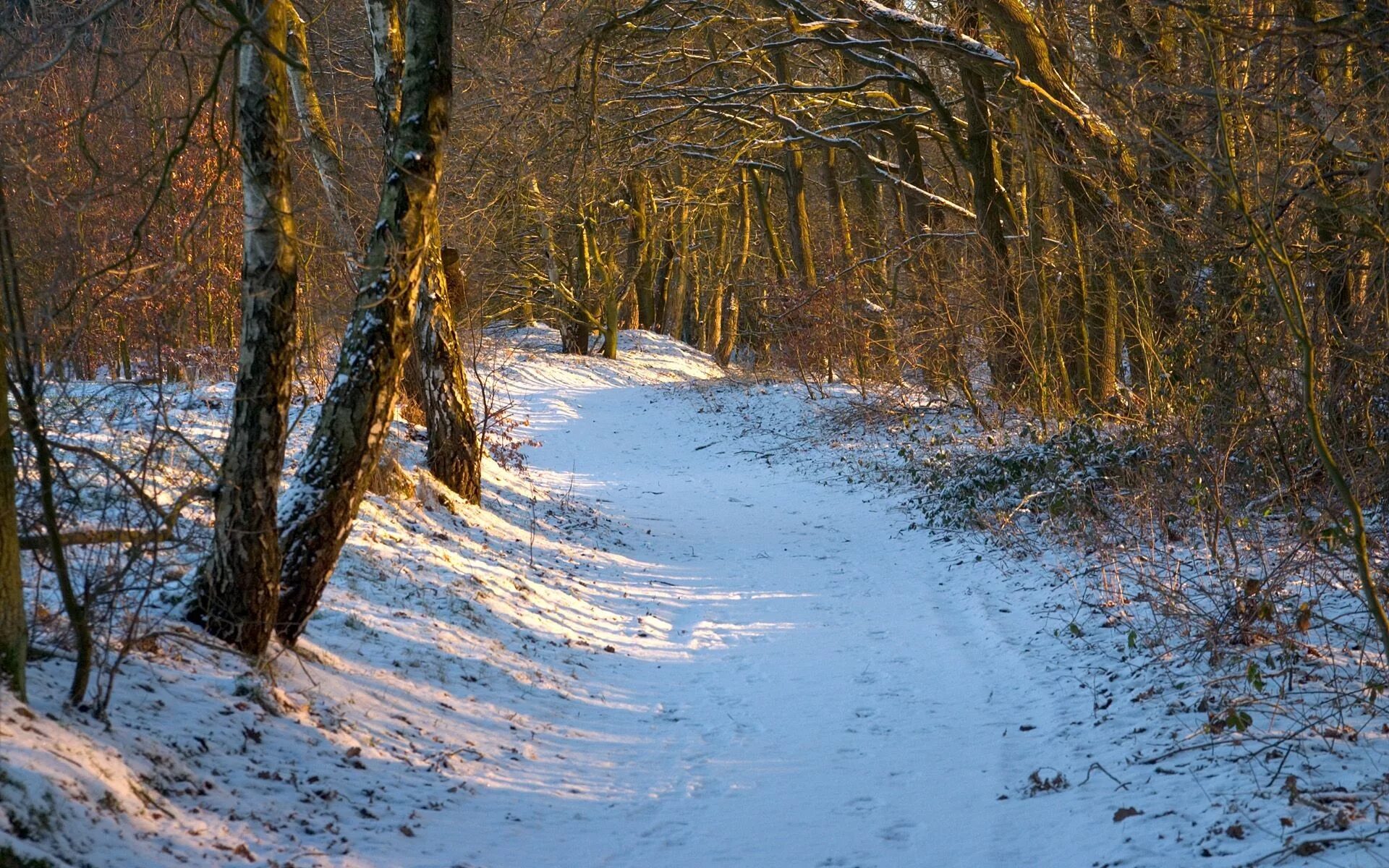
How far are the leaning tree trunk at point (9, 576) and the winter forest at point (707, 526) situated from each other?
2 centimetres

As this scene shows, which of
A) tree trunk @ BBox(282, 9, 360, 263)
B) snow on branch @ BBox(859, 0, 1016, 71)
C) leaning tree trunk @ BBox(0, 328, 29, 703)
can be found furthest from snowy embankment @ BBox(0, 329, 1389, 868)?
snow on branch @ BBox(859, 0, 1016, 71)

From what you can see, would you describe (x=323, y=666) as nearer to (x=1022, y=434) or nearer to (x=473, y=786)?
(x=473, y=786)

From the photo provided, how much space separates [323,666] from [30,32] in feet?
15.1

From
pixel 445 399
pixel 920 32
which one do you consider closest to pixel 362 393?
pixel 445 399

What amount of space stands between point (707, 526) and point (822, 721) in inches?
273

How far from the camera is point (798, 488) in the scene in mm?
15391

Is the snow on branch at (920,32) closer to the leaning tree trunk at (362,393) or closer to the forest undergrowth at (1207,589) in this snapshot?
the forest undergrowth at (1207,589)

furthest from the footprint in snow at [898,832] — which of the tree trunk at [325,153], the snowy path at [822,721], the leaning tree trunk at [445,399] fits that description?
the tree trunk at [325,153]

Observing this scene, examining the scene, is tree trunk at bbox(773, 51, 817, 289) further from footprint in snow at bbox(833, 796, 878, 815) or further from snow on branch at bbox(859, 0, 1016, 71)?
footprint in snow at bbox(833, 796, 878, 815)

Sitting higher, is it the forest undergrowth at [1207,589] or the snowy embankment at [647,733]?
the forest undergrowth at [1207,589]

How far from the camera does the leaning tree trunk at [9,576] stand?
3.72 metres

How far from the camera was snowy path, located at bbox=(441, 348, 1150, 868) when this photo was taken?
474 centimetres

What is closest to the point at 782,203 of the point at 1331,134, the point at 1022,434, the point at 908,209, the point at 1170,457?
the point at 908,209

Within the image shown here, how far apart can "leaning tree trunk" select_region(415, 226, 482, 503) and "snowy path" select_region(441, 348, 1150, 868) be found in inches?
80.7
